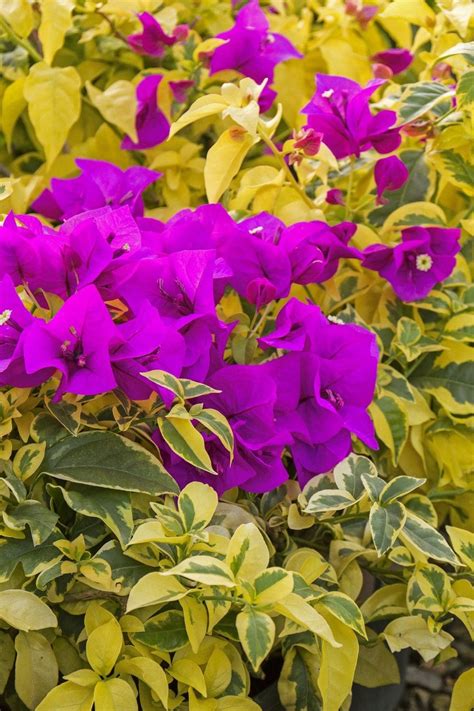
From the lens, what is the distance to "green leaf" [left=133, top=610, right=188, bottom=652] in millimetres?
712

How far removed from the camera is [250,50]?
1166mm

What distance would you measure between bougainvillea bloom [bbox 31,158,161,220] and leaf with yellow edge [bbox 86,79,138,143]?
0.18 m

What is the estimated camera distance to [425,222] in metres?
1.05

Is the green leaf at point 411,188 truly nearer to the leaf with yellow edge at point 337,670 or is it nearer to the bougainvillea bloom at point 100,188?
the bougainvillea bloom at point 100,188

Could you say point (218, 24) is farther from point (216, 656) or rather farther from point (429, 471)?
point (216, 656)

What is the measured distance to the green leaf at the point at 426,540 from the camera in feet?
2.38

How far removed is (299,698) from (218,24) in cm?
96

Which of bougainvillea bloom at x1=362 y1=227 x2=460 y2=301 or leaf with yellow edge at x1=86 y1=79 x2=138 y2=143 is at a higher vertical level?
leaf with yellow edge at x1=86 y1=79 x2=138 y2=143

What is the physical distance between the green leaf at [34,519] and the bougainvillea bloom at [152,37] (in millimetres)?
683

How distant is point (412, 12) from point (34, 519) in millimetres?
726

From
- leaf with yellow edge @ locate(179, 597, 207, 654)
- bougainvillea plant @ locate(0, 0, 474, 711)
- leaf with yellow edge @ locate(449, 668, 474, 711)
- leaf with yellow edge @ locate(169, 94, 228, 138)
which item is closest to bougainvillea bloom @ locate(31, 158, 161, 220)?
bougainvillea plant @ locate(0, 0, 474, 711)

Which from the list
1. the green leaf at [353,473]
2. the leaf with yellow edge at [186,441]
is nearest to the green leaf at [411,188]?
the green leaf at [353,473]

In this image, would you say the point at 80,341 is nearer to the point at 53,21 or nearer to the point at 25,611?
the point at 25,611

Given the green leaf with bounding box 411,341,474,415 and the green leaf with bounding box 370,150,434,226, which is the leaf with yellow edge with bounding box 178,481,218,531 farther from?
the green leaf with bounding box 370,150,434,226
